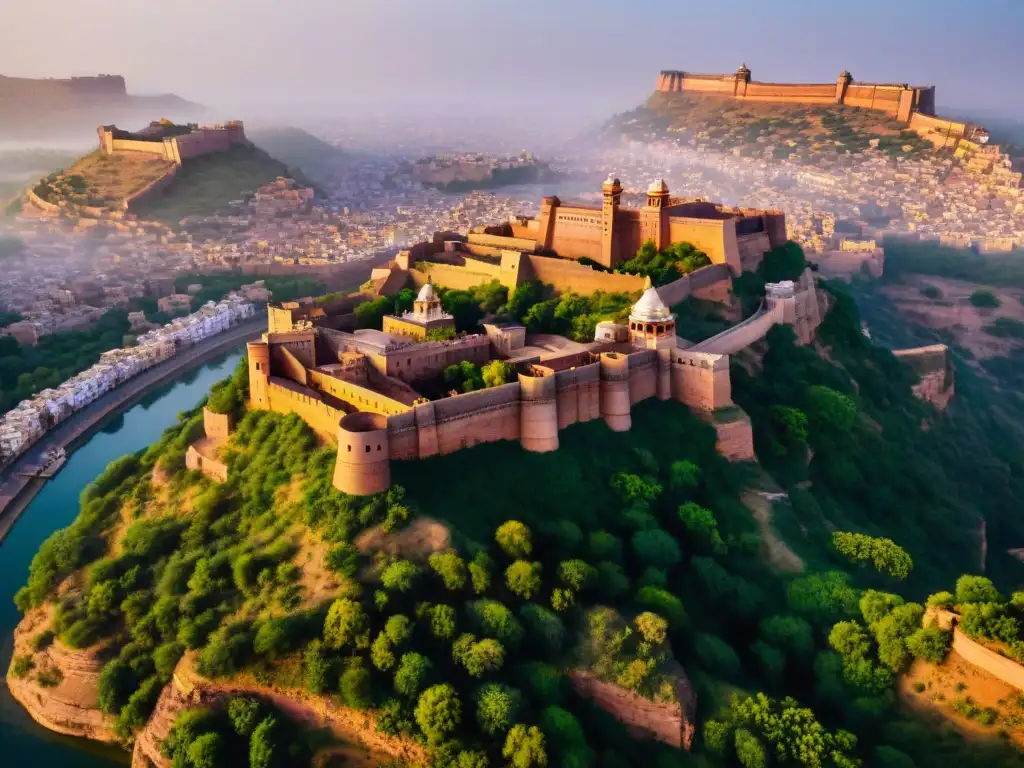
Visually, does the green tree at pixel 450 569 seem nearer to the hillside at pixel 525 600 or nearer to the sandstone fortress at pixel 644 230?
the hillside at pixel 525 600

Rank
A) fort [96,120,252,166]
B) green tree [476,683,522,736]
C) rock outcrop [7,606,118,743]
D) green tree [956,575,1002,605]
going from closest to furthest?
green tree [476,683,522,736] < green tree [956,575,1002,605] < rock outcrop [7,606,118,743] < fort [96,120,252,166]

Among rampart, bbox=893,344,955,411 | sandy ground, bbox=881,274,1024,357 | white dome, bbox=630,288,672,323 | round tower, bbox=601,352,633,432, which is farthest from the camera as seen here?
sandy ground, bbox=881,274,1024,357

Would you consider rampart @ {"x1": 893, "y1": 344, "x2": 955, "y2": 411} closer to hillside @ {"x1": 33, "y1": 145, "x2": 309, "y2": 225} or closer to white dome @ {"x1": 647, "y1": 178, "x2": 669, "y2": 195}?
white dome @ {"x1": 647, "y1": 178, "x2": 669, "y2": 195}

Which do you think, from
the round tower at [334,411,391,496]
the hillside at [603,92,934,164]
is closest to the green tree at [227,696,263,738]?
the round tower at [334,411,391,496]

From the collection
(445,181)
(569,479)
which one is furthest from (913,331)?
(445,181)

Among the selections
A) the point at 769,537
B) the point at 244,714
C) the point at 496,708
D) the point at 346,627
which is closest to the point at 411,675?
the point at 346,627

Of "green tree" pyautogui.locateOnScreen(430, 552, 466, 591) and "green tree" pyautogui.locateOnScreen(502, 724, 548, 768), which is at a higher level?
"green tree" pyautogui.locateOnScreen(430, 552, 466, 591)

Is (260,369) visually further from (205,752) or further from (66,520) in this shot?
(66,520)

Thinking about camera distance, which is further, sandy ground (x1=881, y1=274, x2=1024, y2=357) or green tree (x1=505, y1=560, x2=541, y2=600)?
sandy ground (x1=881, y1=274, x2=1024, y2=357)

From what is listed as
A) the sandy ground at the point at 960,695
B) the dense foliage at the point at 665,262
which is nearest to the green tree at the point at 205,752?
the sandy ground at the point at 960,695
